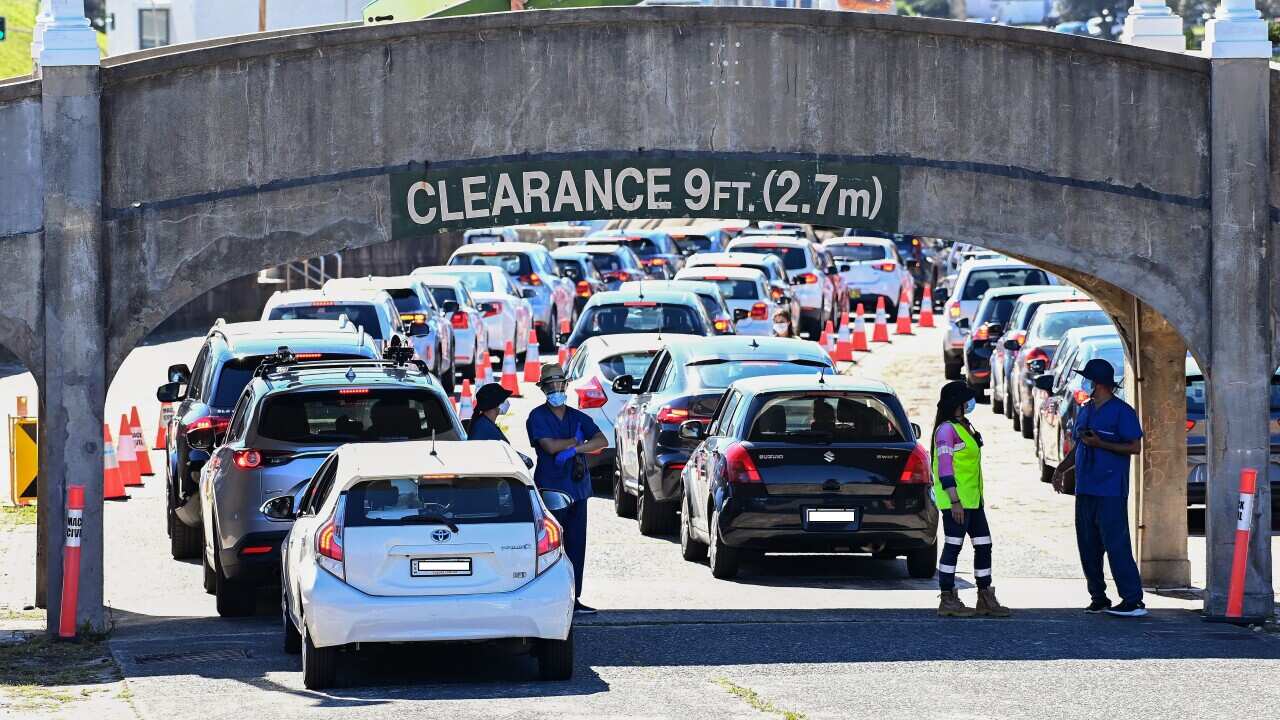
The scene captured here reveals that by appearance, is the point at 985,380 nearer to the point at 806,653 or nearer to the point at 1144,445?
the point at 1144,445

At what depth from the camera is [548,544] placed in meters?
12.4

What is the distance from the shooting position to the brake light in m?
15.2

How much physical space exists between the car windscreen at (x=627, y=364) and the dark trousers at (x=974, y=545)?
7335mm

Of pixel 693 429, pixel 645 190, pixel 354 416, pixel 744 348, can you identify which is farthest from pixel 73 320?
pixel 744 348

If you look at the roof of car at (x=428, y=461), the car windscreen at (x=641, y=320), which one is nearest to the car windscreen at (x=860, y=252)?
the car windscreen at (x=641, y=320)

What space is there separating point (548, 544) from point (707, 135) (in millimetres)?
4265

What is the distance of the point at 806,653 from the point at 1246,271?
4.58 metres


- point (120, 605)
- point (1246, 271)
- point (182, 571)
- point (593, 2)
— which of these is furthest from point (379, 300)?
point (1246, 271)

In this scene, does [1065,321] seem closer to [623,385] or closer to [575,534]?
[623,385]

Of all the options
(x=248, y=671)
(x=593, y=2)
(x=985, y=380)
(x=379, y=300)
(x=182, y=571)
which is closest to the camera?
(x=248, y=671)

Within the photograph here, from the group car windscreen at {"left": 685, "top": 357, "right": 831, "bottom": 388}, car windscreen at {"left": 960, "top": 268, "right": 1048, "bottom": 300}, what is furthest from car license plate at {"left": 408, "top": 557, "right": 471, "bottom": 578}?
car windscreen at {"left": 960, "top": 268, "right": 1048, "bottom": 300}

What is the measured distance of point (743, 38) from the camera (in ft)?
51.4

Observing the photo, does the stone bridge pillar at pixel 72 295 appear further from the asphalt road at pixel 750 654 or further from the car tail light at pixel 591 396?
the car tail light at pixel 591 396

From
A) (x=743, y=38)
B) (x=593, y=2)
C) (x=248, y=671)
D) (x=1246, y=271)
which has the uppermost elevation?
(x=593, y=2)
